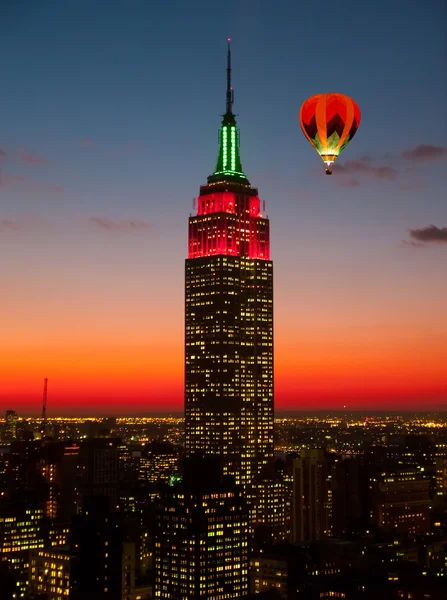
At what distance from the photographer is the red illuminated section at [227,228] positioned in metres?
140

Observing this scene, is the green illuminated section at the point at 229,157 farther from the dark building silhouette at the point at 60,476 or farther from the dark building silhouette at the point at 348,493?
the dark building silhouette at the point at 60,476

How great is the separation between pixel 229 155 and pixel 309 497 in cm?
4515

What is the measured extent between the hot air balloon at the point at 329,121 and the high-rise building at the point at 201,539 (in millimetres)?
38436

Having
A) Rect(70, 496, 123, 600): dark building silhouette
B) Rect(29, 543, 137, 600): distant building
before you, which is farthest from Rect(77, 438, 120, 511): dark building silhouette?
Rect(70, 496, 123, 600): dark building silhouette

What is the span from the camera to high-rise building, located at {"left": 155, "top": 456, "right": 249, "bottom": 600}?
284 ft

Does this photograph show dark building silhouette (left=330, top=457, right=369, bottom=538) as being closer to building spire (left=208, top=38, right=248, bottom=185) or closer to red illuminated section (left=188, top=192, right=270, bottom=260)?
red illuminated section (left=188, top=192, right=270, bottom=260)

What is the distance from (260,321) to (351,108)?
8223 cm

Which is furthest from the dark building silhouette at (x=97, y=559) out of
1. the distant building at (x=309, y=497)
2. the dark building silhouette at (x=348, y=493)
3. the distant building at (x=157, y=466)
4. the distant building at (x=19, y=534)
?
the distant building at (x=157, y=466)

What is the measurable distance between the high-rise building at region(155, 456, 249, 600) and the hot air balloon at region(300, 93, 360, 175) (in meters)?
38.4

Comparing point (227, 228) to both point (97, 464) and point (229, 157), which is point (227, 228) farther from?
point (97, 464)

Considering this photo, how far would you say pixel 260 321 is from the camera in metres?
140

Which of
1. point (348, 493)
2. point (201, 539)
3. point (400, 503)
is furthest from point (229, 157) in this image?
point (201, 539)

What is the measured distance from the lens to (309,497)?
135 metres

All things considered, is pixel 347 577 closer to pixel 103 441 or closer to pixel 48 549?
pixel 48 549
